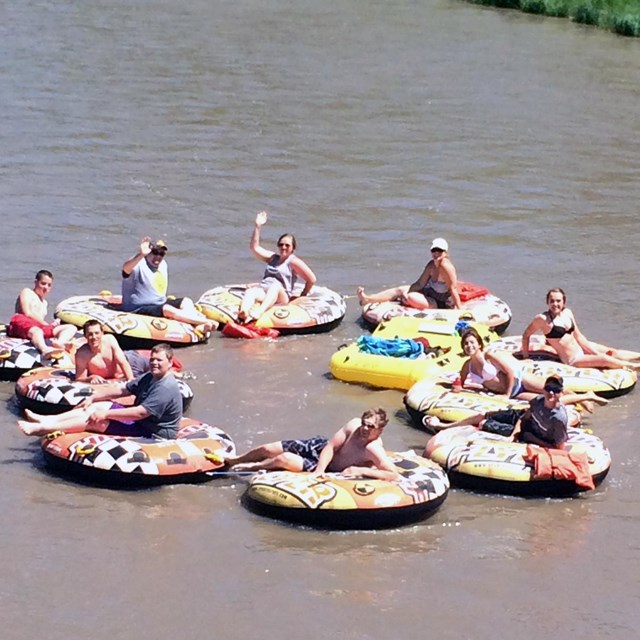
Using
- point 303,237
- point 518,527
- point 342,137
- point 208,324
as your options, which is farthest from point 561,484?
point 342,137

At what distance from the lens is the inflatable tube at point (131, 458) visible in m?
11.3

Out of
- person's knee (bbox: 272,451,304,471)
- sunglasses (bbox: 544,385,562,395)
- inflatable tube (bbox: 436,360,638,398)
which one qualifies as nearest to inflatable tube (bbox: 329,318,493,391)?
inflatable tube (bbox: 436,360,638,398)

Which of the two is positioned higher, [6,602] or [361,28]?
[361,28]

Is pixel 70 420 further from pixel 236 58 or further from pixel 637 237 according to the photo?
pixel 236 58

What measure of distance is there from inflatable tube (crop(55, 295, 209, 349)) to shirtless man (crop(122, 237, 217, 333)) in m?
0.09

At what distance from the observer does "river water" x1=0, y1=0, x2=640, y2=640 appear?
985 centimetres

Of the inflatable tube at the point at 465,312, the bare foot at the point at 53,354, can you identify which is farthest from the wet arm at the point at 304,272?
the bare foot at the point at 53,354

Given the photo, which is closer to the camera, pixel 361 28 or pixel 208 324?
pixel 208 324

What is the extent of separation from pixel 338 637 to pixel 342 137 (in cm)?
1818

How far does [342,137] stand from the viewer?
87.4 feet

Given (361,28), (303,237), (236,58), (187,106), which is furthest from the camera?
(361,28)

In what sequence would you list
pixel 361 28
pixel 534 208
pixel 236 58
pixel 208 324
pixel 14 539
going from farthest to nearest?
pixel 361 28 < pixel 236 58 < pixel 534 208 < pixel 208 324 < pixel 14 539

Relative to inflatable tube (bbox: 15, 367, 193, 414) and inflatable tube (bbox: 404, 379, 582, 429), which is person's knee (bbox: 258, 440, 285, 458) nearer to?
inflatable tube (bbox: 15, 367, 193, 414)

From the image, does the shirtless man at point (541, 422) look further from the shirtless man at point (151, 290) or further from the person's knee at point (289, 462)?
the shirtless man at point (151, 290)
